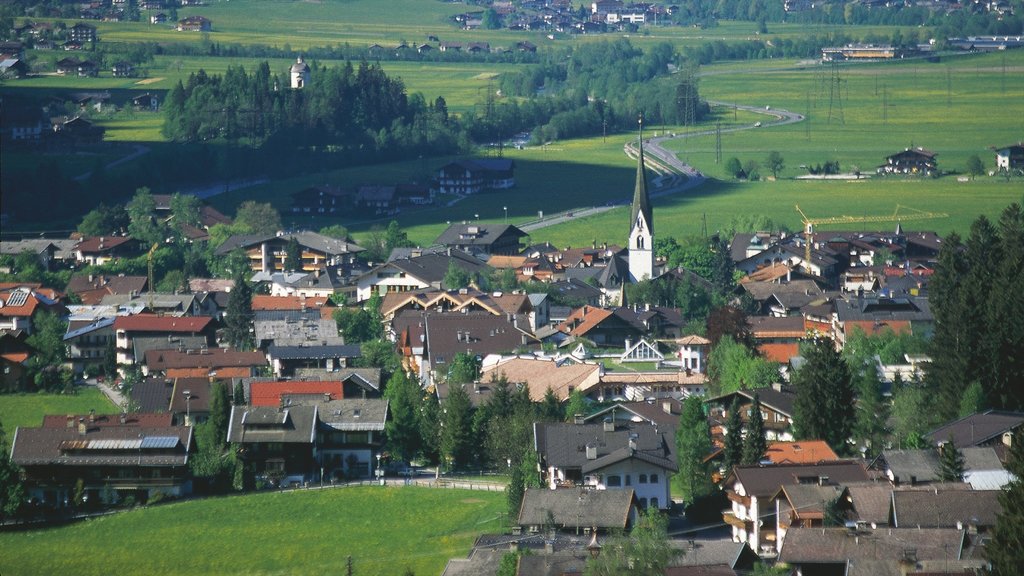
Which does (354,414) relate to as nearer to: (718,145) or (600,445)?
(600,445)

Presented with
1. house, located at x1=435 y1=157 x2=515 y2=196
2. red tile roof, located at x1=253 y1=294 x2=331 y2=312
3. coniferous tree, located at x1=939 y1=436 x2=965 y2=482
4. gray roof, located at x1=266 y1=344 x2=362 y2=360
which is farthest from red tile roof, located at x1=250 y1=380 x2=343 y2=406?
house, located at x1=435 y1=157 x2=515 y2=196

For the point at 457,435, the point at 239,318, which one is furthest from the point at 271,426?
the point at 239,318

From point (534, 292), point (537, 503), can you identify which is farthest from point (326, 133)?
point (537, 503)

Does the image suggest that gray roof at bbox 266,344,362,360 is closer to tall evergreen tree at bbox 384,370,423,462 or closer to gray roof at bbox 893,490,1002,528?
tall evergreen tree at bbox 384,370,423,462

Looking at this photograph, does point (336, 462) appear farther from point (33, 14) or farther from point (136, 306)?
point (33, 14)

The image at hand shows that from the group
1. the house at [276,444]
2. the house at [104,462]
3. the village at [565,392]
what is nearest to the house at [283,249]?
the village at [565,392]
